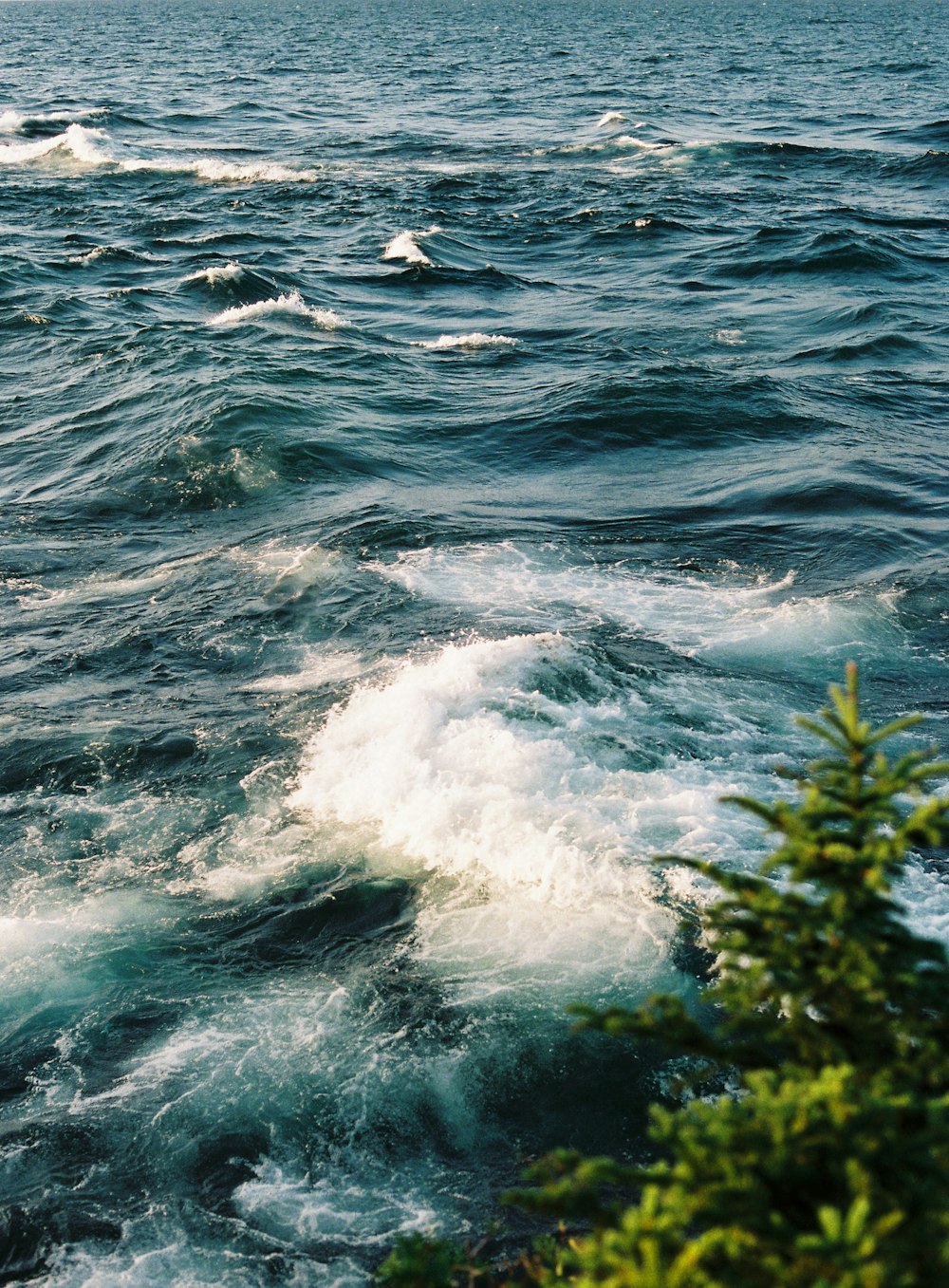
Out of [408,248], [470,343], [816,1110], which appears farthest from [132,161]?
[816,1110]

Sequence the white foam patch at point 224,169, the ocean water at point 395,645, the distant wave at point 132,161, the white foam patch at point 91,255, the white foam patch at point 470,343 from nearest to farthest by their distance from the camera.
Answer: the ocean water at point 395,645 < the white foam patch at point 470,343 < the white foam patch at point 91,255 < the white foam patch at point 224,169 < the distant wave at point 132,161

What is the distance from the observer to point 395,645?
16656 mm

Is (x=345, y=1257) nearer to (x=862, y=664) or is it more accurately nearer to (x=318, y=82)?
(x=862, y=664)

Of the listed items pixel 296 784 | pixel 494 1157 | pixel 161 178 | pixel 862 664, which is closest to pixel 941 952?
pixel 494 1157

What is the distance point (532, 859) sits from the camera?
40.1 feet

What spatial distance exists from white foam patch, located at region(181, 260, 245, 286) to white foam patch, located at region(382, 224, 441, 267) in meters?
5.43

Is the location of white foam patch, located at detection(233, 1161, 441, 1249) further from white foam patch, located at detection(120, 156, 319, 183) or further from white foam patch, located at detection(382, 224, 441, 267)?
white foam patch, located at detection(120, 156, 319, 183)

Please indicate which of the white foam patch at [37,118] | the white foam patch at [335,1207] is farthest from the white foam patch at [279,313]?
the white foam patch at [37,118]

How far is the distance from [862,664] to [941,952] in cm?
1185

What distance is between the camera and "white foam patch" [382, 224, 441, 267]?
123ft

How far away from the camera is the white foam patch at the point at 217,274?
34.7m

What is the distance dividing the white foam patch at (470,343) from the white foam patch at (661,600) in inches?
478

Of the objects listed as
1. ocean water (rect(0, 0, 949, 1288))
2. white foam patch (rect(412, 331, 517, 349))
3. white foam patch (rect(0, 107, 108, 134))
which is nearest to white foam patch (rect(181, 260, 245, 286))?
ocean water (rect(0, 0, 949, 1288))

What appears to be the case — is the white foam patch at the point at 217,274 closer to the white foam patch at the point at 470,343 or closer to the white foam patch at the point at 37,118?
the white foam patch at the point at 470,343
